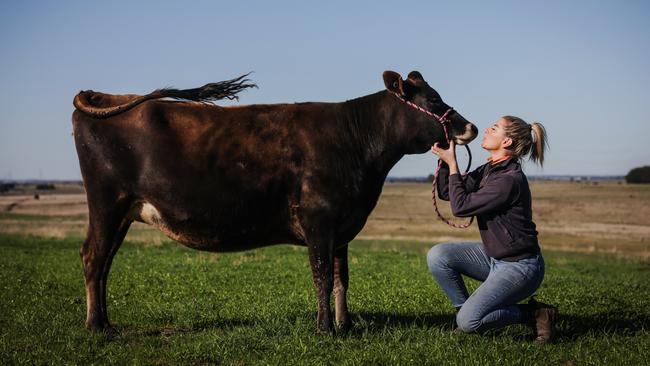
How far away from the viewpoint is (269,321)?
329 inches

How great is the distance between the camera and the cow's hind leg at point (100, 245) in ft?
24.7

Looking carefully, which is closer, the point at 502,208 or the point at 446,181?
the point at 502,208

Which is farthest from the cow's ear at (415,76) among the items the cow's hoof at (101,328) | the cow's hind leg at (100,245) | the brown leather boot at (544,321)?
the cow's hoof at (101,328)

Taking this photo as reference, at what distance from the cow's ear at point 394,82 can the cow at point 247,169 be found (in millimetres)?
13

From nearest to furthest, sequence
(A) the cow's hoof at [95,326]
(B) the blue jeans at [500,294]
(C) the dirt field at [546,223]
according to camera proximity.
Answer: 1. (B) the blue jeans at [500,294]
2. (A) the cow's hoof at [95,326]
3. (C) the dirt field at [546,223]

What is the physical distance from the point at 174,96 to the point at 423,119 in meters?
3.21

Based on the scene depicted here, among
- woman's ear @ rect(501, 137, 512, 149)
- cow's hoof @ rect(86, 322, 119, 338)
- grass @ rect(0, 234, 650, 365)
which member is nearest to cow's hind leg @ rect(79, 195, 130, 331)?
cow's hoof @ rect(86, 322, 119, 338)

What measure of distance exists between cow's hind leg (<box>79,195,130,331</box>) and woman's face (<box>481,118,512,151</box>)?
4428 mm

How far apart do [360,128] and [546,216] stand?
6567 cm

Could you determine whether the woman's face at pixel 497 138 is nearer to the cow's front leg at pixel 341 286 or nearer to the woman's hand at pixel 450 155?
the woman's hand at pixel 450 155

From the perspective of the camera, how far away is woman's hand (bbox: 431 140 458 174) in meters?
7.28

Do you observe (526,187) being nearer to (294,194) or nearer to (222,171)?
(294,194)

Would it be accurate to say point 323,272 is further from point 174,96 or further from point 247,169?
point 174,96

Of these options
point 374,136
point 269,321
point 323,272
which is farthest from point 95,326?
point 374,136
